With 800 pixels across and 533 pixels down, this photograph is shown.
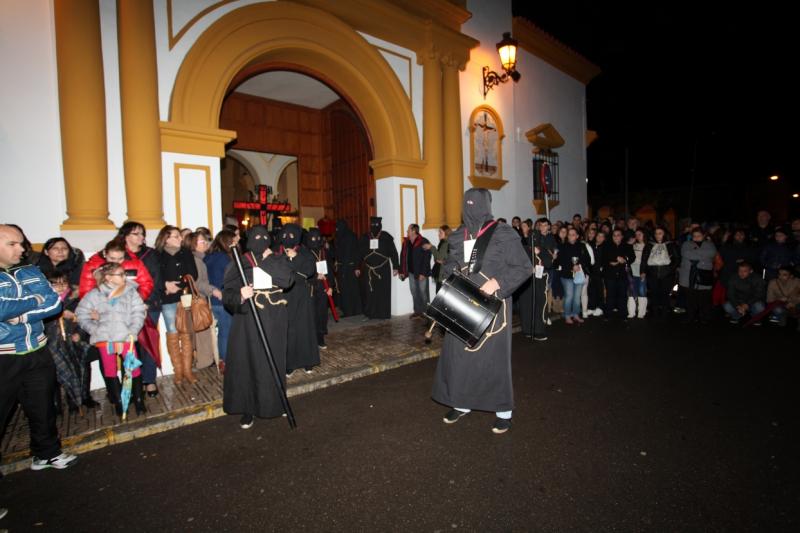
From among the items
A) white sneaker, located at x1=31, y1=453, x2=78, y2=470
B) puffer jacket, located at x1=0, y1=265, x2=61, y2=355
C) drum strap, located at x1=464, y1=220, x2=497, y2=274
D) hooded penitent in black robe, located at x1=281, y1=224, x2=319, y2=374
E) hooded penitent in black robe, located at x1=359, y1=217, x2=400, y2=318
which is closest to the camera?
puffer jacket, located at x1=0, y1=265, x2=61, y2=355

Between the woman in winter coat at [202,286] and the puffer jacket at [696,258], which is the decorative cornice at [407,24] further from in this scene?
the puffer jacket at [696,258]

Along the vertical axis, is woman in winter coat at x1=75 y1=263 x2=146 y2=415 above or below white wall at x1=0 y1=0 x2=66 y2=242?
below

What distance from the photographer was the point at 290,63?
25.5 feet

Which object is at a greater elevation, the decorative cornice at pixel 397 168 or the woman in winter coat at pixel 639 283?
the decorative cornice at pixel 397 168

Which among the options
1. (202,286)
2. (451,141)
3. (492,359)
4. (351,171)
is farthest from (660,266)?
(202,286)

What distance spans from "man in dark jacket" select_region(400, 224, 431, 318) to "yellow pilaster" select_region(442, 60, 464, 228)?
1474 millimetres

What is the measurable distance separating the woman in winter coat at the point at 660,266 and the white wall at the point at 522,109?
3778mm

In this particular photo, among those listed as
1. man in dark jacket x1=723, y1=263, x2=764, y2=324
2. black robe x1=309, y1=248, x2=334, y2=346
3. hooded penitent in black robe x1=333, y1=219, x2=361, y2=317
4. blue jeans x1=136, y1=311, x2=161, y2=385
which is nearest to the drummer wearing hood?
black robe x1=309, y1=248, x2=334, y2=346

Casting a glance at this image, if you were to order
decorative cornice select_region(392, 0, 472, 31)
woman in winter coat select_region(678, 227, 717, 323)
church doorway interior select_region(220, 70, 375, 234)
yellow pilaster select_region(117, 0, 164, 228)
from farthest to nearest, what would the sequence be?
church doorway interior select_region(220, 70, 375, 234)
decorative cornice select_region(392, 0, 472, 31)
woman in winter coat select_region(678, 227, 717, 323)
yellow pilaster select_region(117, 0, 164, 228)

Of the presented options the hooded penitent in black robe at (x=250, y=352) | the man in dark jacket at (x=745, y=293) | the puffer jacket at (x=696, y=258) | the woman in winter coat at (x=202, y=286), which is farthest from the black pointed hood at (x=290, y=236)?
the man in dark jacket at (x=745, y=293)

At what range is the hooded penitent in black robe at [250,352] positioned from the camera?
3.92 meters

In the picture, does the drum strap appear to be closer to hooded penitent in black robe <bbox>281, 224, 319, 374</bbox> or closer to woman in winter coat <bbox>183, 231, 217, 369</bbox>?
hooded penitent in black robe <bbox>281, 224, 319, 374</bbox>

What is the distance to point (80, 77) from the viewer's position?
518 cm

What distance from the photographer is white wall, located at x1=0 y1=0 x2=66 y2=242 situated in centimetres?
497
